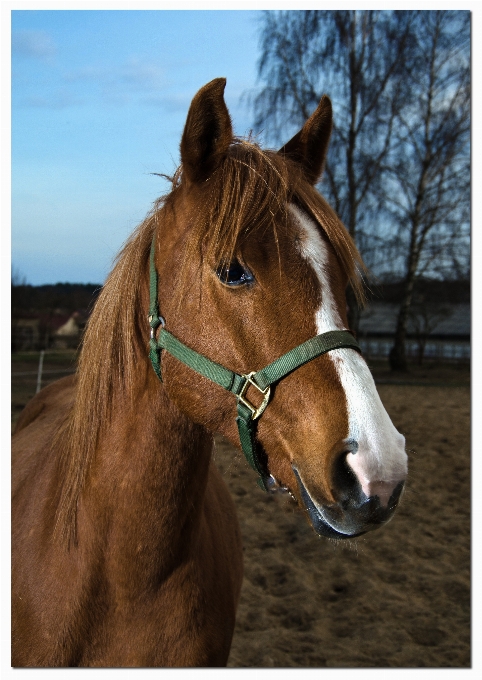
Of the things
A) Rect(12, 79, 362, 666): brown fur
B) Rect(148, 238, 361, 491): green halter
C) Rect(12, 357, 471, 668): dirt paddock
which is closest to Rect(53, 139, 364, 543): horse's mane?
Rect(12, 79, 362, 666): brown fur

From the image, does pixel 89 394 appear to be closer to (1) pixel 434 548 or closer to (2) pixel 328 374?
(2) pixel 328 374

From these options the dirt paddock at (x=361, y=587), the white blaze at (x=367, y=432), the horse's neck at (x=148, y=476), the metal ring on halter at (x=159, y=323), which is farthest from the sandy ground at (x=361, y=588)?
the white blaze at (x=367, y=432)

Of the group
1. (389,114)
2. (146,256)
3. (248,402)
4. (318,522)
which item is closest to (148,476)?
(248,402)

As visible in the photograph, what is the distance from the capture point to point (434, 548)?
425cm

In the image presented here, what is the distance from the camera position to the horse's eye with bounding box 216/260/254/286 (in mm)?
1193

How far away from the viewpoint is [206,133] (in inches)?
51.3

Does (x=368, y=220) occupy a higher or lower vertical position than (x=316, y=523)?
higher

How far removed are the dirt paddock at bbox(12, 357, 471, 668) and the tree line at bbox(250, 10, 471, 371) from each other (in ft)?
6.11

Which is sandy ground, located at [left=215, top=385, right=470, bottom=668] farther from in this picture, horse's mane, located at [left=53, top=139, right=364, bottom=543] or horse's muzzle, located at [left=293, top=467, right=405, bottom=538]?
horse's muzzle, located at [left=293, top=467, right=405, bottom=538]

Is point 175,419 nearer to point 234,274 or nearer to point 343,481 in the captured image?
point 234,274

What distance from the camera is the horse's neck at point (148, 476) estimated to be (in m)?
1.40

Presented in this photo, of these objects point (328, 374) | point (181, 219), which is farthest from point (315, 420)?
point (181, 219)

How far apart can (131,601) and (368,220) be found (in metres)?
6.56
